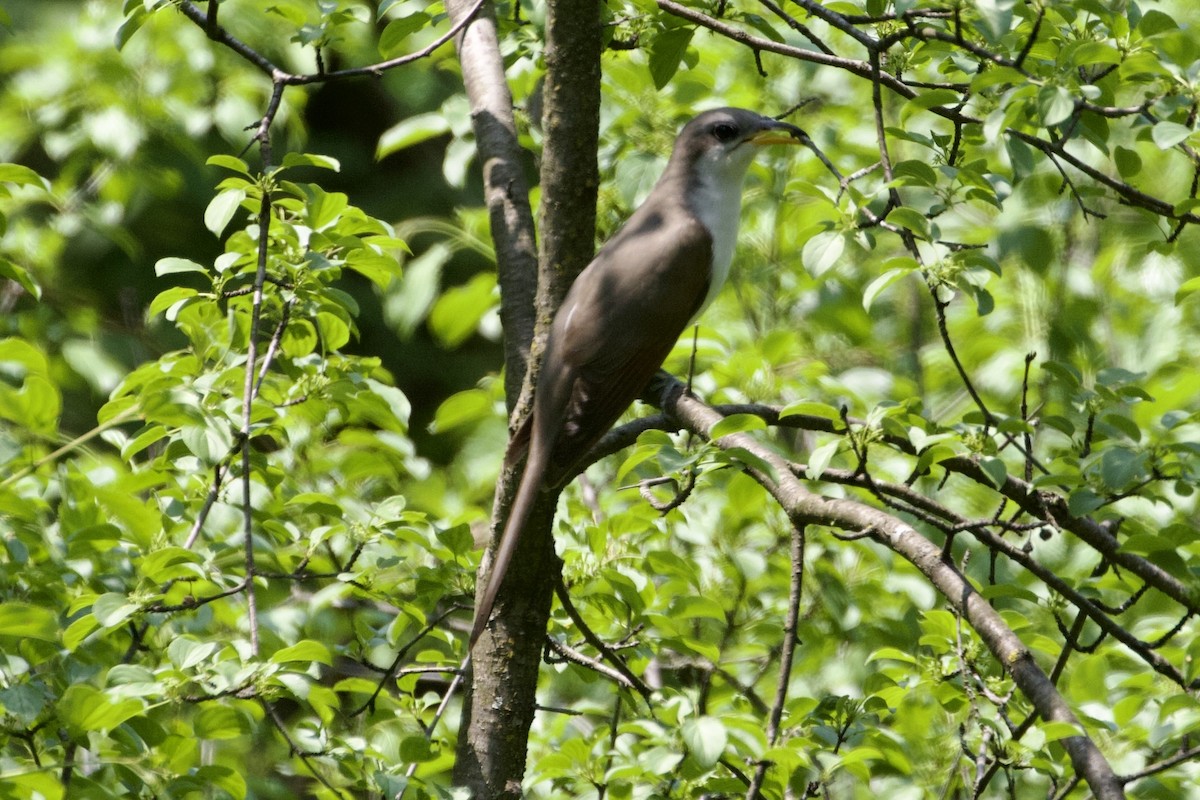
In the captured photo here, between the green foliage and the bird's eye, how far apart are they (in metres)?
0.19

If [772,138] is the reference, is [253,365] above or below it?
below

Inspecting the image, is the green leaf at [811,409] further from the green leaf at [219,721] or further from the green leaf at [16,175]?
the green leaf at [16,175]

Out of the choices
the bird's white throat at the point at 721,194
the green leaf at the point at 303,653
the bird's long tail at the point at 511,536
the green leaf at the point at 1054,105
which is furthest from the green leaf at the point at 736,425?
the bird's white throat at the point at 721,194

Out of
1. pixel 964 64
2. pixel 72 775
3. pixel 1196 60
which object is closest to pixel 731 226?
pixel 964 64

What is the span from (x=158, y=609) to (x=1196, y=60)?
2233 mm

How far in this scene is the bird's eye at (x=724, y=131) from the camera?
3.63 metres

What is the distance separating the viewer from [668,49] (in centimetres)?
277

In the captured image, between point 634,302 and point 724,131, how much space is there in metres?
0.81

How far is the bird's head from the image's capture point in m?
3.58

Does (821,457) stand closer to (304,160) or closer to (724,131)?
(304,160)

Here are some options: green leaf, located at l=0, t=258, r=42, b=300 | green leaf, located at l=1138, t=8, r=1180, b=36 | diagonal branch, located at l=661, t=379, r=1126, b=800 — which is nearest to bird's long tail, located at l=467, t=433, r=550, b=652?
diagonal branch, located at l=661, t=379, r=1126, b=800

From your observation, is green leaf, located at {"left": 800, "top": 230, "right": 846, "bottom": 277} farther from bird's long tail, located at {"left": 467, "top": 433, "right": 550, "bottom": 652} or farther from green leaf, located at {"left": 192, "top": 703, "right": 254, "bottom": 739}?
green leaf, located at {"left": 192, "top": 703, "right": 254, "bottom": 739}

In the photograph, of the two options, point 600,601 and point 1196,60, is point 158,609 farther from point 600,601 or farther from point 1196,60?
point 1196,60


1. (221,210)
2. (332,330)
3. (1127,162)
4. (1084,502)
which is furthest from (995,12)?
(332,330)
